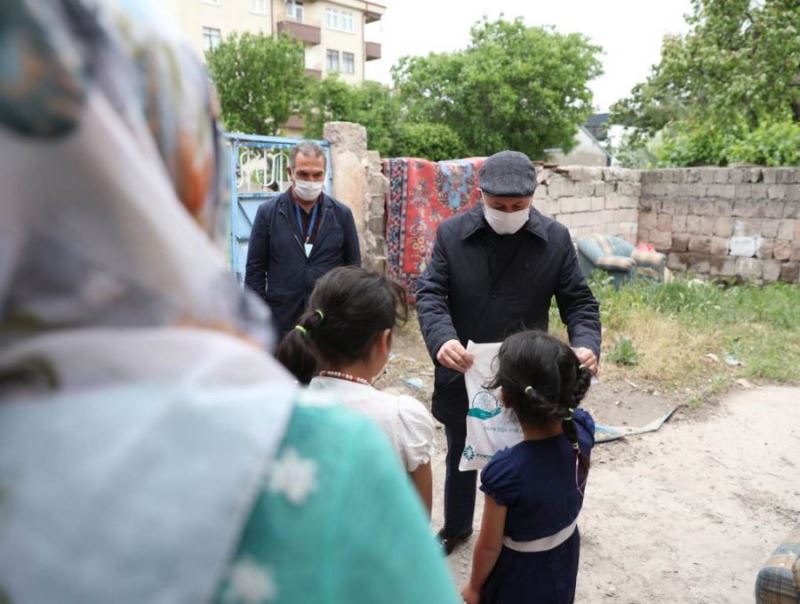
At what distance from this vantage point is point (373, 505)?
0.55m

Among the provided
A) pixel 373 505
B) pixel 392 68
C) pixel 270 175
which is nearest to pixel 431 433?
pixel 373 505

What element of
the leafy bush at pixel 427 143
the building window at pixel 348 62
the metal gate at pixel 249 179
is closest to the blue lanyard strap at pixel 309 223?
the metal gate at pixel 249 179

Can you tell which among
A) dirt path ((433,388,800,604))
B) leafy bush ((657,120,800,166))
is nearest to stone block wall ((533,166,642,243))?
leafy bush ((657,120,800,166))

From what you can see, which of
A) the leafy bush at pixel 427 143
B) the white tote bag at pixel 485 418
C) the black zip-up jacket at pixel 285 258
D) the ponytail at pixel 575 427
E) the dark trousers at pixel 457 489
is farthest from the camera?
the leafy bush at pixel 427 143

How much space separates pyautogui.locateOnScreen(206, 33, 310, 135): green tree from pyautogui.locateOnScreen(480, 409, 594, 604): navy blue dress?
21.1 m

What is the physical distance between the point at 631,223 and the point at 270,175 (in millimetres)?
6871

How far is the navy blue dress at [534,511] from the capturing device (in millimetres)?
1870

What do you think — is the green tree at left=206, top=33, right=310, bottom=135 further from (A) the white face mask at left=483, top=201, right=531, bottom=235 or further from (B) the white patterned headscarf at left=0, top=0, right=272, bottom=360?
(B) the white patterned headscarf at left=0, top=0, right=272, bottom=360

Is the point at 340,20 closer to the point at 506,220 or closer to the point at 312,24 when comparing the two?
the point at 312,24

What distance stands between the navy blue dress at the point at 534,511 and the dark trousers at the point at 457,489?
90 cm

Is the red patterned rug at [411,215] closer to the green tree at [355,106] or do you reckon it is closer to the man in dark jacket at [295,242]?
the man in dark jacket at [295,242]

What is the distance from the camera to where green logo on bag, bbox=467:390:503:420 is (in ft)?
7.47

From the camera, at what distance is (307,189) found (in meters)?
3.68

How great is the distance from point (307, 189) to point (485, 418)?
1923 mm
